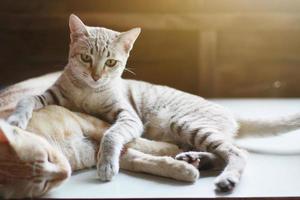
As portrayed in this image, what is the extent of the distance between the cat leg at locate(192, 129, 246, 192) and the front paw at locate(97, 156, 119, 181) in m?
0.27

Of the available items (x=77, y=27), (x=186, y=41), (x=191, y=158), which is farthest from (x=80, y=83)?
(x=186, y=41)

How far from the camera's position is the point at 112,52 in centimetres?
154

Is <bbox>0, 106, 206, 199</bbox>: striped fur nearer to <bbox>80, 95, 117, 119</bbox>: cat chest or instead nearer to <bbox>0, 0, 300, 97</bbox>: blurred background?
<bbox>80, 95, 117, 119</bbox>: cat chest

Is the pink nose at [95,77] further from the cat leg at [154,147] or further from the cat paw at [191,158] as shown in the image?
the cat paw at [191,158]

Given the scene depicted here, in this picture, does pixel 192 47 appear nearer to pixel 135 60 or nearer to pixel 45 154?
pixel 135 60

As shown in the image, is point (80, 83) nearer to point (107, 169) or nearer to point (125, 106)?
point (125, 106)

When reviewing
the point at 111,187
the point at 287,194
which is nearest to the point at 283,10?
the point at 287,194

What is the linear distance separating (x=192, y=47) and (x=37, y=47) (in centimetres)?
67

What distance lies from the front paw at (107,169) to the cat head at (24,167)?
5.2 inches

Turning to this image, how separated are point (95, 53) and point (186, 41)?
0.82 metres

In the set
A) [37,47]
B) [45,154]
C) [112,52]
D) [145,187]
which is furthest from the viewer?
[37,47]

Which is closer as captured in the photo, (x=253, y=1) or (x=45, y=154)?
(x=45, y=154)

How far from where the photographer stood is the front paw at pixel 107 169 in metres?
1.33

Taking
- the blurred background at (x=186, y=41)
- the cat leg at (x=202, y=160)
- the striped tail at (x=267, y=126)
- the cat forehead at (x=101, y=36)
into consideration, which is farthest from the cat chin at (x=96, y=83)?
the blurred background at (x=186, y=41)
